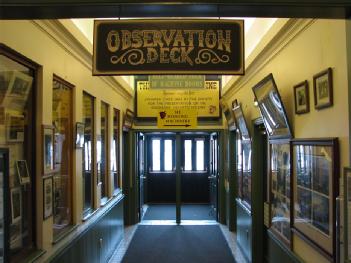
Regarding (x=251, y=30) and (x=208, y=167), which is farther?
(x=208, y=167)

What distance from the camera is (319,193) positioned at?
9.25 feet

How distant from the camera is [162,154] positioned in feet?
35.6

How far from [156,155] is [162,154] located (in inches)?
6.4

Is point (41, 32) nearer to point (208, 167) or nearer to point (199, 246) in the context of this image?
point (199, 246)

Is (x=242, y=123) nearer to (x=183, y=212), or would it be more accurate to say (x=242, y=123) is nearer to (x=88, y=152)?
(x=88, y=152)

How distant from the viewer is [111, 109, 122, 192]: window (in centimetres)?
680

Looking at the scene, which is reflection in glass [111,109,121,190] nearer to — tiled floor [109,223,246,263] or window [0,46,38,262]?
tiled floor [109,223,246,263]

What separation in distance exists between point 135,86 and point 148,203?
3726 mm

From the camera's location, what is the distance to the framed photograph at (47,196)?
3236 mm

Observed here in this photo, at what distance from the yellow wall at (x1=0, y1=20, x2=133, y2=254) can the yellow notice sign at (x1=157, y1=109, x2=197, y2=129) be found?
2.45 m

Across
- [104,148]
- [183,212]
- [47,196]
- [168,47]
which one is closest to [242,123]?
[104,148]

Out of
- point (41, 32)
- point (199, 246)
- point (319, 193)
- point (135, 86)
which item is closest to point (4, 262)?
point (41, 32)

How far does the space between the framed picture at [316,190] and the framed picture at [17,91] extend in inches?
82.9

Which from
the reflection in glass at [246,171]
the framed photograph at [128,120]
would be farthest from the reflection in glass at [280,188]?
the framed photograph at [128,120]
